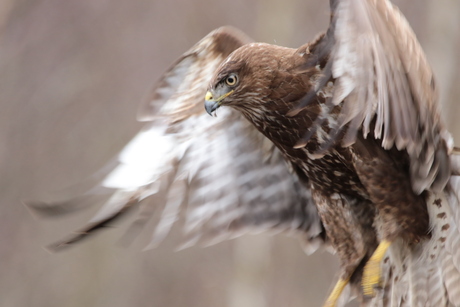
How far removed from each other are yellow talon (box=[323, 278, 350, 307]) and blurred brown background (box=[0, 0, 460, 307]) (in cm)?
295

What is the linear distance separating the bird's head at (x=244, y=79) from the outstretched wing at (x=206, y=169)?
486mm

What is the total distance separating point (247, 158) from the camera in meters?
4.64

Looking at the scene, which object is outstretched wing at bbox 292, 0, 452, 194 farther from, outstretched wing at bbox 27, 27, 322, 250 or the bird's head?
outstretched wing at bbox 27, 27, 322, 250

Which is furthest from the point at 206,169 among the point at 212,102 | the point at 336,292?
the point at 336,292

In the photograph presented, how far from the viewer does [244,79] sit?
393 centimetres

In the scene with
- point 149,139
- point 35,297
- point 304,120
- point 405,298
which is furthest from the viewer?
point 35,297

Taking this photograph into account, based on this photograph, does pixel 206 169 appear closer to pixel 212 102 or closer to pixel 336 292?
pixel 212 102

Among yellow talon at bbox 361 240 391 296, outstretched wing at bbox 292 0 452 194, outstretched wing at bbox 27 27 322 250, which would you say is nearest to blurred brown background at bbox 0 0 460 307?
outstretched wing at bbox 27 27 322 250

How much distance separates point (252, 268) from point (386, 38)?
14.9 feet

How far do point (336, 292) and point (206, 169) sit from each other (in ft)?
3.67

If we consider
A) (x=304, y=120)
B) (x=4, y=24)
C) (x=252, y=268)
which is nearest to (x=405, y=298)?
(x=304, y=120)

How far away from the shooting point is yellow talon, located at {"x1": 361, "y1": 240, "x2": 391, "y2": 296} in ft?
12.9

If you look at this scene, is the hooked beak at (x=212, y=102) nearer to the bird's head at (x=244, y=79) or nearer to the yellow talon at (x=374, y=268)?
the bird's head at (x=244, y=79)

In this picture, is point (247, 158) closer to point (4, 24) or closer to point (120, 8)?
point (4, 24)
